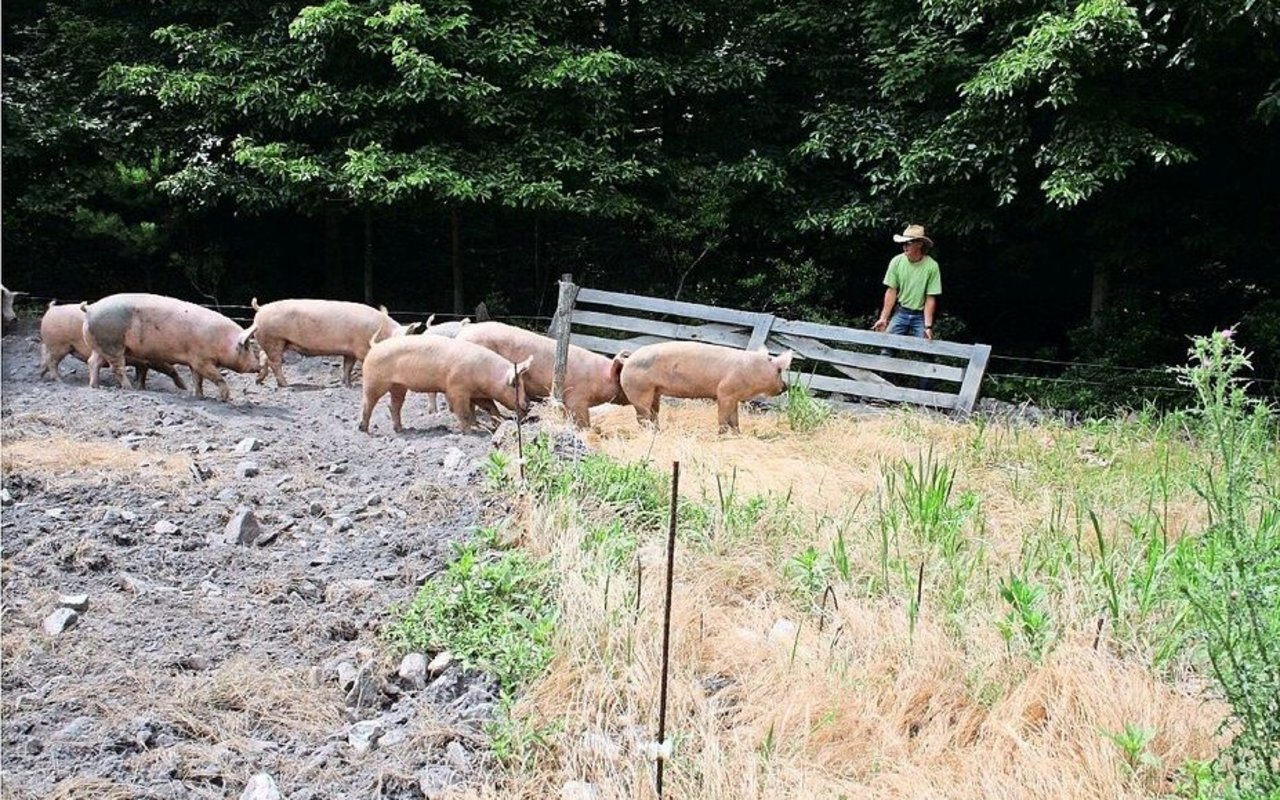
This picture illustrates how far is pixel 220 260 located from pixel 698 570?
37.5 ft

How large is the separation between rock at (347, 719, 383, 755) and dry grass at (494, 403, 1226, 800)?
0.45 metres

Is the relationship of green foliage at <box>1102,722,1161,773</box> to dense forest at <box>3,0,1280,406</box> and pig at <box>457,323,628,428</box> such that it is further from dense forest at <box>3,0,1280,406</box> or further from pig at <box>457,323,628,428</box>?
dense forest at <box>3,0,1280,406</box>

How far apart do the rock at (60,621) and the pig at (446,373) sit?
3931 mm

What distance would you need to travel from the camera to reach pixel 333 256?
1488 cm

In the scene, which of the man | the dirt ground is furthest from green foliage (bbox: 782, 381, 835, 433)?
the dirt ground

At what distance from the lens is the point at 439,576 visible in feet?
13.6

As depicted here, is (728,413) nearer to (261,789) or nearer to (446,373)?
(446,373)

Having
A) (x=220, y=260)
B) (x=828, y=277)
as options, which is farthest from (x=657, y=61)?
(x=220, y=260)

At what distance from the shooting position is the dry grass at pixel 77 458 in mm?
5740

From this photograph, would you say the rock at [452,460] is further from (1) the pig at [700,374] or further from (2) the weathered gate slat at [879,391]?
(2) the weathered gate slat at [879,391]

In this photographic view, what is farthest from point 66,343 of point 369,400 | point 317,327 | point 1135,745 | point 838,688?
point 1135,745

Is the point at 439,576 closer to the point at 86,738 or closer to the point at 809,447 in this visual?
the point at 86,738

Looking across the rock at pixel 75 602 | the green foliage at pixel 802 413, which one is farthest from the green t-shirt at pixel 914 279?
the rock at pixel 75 602

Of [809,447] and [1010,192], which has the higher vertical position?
[1010,192]
